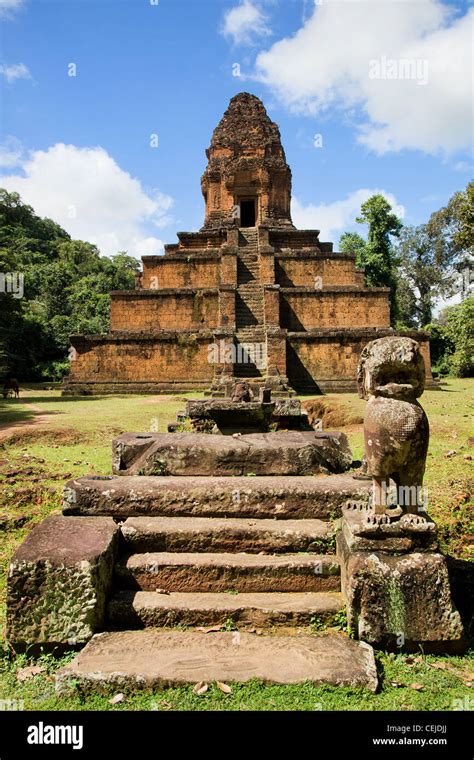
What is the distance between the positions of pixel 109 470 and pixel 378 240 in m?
30.1

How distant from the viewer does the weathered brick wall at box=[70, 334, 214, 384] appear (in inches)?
685

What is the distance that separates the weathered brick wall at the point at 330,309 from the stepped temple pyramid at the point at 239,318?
1.5 inches

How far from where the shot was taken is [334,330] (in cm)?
1702

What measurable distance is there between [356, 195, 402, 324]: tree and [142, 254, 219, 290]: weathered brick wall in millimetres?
15292

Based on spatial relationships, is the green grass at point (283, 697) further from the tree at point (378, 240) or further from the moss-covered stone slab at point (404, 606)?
the tree at point (378, 240)

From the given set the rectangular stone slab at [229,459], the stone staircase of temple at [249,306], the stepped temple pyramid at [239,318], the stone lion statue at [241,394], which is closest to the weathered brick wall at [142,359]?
the stepped temple pyramid at [239,318]

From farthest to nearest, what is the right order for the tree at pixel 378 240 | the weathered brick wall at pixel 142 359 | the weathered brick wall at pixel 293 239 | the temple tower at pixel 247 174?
1. the tree at pixel 378 240
2. the temple tower at pixel 247 174
3. the weathered brick wall at pixel 293 239
4. the weathered brick wall at pixel 142 359

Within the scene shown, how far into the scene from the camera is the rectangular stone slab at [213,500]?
3670mm

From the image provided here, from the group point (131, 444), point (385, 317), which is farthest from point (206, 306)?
point (131, 444)

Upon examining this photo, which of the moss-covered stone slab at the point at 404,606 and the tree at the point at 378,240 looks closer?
the moss-covered stone slab at the point at 404,606

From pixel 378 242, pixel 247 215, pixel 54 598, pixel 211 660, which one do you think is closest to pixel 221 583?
pixel 211 660

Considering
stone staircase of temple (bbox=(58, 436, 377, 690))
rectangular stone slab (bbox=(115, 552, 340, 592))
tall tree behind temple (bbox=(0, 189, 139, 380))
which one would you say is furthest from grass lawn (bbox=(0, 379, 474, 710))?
tall tree behind temple (bbox=(0, 189, 139, 380))

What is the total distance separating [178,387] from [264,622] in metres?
14.5
